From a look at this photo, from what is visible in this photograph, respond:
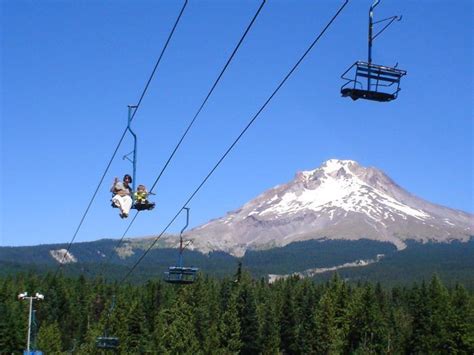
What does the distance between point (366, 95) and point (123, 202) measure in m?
11.1

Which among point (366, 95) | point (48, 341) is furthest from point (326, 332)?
point (366, 95)

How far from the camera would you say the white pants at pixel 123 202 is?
2456 centimetres

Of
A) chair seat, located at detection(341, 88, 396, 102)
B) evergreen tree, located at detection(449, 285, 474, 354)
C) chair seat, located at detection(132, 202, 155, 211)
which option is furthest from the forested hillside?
chair seat, located at detection(341, 88, 396, 102)

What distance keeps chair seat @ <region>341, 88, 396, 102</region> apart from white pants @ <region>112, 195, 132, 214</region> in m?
10.8

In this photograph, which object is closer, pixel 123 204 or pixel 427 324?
pixel 123 204

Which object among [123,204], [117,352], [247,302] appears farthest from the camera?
[247,302]

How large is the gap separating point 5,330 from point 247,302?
30.6 m

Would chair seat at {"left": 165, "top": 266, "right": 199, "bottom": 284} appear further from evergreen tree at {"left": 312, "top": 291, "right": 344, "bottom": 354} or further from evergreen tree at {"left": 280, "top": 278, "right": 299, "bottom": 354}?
evergreen tree at {"left": 280, "top": 278, "right": 299, "bottom": 354}

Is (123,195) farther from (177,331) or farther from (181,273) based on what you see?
(177,331)

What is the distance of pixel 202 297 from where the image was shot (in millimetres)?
113125

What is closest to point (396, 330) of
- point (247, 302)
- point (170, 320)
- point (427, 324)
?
point (427, 324)

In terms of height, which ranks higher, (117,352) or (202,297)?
(202,297)

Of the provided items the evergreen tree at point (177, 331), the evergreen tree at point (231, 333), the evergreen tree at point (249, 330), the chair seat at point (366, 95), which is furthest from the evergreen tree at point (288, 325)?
the chair seat at point (366, 95)

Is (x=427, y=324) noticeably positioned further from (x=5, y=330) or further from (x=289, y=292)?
(x=5, y=330)
